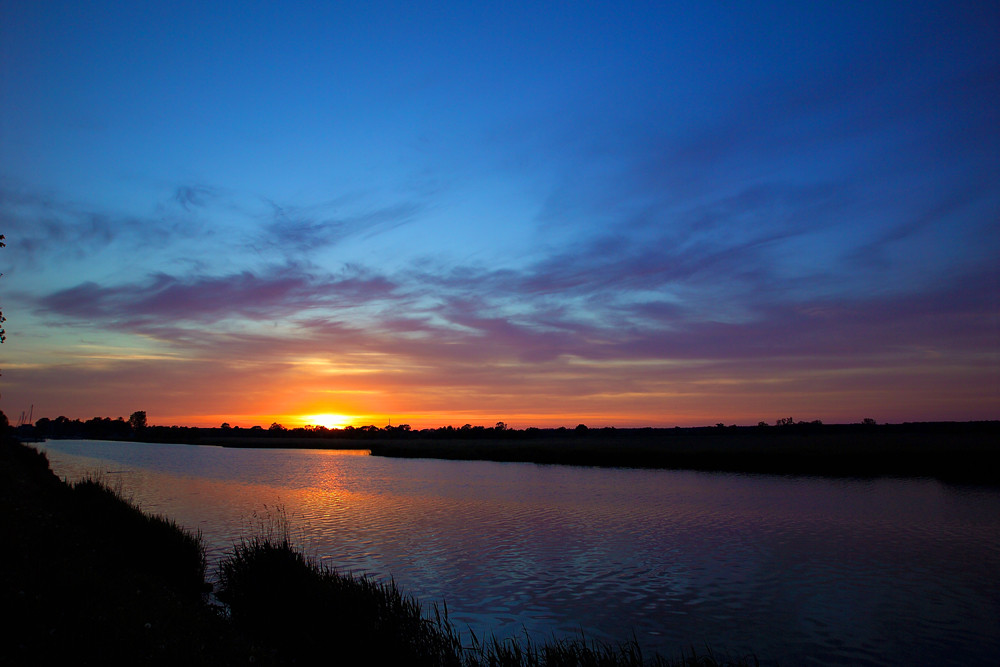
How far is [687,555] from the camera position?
20.0 metres

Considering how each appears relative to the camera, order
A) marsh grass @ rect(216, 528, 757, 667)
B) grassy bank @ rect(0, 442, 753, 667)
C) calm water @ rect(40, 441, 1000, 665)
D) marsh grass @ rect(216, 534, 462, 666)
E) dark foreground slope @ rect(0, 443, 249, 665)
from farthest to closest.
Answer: calm water @ rect(40, 441, 1000, 665) → marsh grass @ rect(216, 534, 462, 666) → marsh grass @ rect(216, 528, 757, 667) → grassy bank @ rect(0, 442, 753, 667) → dark foreground slope @ rect(0, 443, 249, 665)

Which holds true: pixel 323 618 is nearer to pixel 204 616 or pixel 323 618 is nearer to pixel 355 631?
pixel 355 631

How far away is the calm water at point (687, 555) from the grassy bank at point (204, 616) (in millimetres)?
2200

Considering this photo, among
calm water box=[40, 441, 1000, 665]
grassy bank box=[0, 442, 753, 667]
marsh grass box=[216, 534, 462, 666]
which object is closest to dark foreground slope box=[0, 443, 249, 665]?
grassy bank box=[0, 442, 753, 667]

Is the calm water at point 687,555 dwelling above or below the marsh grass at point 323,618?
below

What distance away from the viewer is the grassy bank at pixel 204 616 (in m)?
8.70

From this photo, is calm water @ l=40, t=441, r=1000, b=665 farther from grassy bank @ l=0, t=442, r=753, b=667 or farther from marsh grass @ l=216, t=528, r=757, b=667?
grassy bank @ l=0, t=442, r=753, b=667

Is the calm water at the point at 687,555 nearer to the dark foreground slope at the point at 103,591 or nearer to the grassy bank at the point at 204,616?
the grassy bank at the point at 204,616

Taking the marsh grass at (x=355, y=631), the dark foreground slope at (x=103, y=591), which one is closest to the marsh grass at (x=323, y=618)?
the marsh grass at (x=355, y=631)

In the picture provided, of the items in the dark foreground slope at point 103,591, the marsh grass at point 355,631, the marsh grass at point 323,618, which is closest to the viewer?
the dark foreground slope at point 103,591

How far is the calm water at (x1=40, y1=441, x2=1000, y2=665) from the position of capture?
13.0 meters

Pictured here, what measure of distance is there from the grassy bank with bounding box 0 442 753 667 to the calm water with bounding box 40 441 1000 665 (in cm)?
220

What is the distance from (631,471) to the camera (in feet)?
174

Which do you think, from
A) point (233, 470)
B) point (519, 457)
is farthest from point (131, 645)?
point (519, 457)
